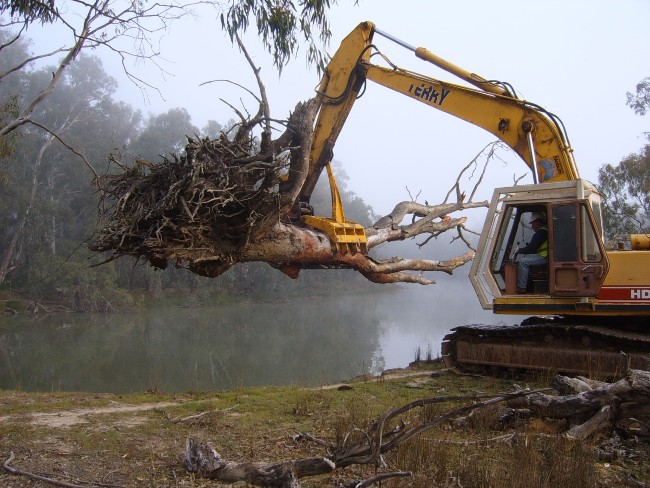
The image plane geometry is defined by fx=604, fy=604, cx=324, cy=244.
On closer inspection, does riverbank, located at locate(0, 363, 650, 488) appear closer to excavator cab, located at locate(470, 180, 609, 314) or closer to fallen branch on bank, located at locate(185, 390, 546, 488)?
fallen branch on bank, located at locate(185, 390, 546, 488)

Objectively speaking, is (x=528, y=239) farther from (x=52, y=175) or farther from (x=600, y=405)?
(x=52, y=175)

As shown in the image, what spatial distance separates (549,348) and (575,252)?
1.39m

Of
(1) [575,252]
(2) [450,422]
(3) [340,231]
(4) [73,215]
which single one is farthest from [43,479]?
(4) [73,215]

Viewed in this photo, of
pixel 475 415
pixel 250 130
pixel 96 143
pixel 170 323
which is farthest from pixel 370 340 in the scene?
pixel 96 143

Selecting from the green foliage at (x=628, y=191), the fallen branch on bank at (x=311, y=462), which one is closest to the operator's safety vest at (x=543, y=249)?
the fallen branch on bank at (x=311, y=462)

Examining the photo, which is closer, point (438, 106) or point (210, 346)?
point (438, 106)

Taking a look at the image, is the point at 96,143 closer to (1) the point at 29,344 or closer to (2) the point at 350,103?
(1) the point at 29,344

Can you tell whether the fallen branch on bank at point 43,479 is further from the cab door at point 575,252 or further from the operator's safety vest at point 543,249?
the operator's safety vest at point 543,249

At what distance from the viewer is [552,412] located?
4680mm

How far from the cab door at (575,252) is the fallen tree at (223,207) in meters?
2.78

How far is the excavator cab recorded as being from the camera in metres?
7.01

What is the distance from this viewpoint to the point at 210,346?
67.1ft

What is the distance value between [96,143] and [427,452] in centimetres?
3876

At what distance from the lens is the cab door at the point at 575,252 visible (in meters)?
6.99
